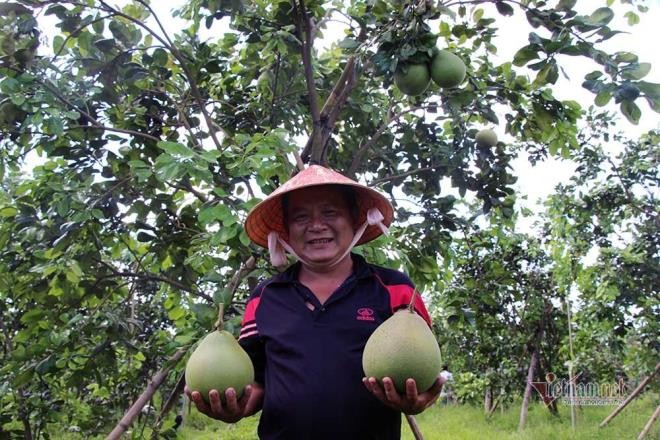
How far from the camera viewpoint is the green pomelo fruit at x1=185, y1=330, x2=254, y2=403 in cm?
140

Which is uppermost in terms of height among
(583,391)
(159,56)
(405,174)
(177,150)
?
(159,56)

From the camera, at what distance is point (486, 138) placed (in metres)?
3.03

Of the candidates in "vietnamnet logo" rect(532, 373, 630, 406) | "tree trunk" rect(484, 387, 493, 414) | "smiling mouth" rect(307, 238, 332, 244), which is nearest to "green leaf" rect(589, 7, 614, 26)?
"smiling mouth" rect(307, 238, 332, 244)

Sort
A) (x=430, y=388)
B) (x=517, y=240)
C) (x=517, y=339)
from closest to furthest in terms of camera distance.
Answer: (x=430, y=388) → (x=517, y=240) → (x=517, y=339)

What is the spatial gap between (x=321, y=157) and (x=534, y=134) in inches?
41.1

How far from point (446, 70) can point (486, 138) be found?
3.26ft

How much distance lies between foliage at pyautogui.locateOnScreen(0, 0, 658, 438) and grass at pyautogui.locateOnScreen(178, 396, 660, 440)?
139 inches

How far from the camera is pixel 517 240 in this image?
7.01m

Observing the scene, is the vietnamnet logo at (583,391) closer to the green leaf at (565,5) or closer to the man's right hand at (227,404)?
the green leaf at (565,5)

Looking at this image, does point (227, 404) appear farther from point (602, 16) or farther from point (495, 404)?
point (495, 404)

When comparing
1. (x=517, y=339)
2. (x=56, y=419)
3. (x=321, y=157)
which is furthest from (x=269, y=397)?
(x=517, y=339)

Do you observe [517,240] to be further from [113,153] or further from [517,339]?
[113,153]

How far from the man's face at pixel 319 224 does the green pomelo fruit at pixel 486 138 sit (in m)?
1.59

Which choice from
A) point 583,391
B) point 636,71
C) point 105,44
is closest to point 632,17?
point 636,71
